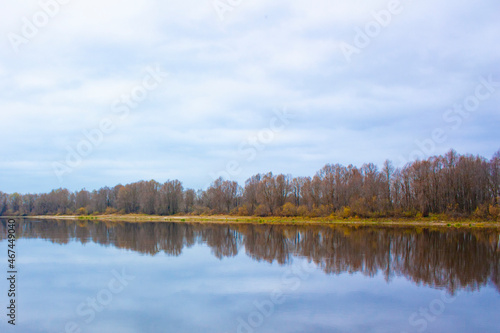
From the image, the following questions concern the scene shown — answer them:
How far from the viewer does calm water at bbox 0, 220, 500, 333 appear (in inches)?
432

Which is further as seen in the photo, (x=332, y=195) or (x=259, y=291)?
(x=332, y=195)

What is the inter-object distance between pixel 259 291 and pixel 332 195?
203 feet

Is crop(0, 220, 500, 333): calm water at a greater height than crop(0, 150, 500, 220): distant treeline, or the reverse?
crop(0, 150, 500, 220): distant treeline

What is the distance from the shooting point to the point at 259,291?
14461mm

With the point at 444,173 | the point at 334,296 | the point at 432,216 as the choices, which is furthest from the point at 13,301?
the point at 444,173

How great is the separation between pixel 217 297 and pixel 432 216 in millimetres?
53587

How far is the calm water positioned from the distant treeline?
38.1 m

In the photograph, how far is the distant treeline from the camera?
2327 inches

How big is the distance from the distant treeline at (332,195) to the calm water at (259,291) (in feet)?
125

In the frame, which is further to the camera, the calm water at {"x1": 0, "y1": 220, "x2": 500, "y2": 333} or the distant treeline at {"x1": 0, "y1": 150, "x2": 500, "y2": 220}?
the distant treeline at {"x1": 0, "y1": 150, "x2": 500, "y2": 220}

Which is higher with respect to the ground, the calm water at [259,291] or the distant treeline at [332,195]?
the distant treeline at [332,195]

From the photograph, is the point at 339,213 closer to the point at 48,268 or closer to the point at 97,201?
the point at 48,268

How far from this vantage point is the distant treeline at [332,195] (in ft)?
194

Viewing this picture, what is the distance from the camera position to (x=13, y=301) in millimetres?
13250
